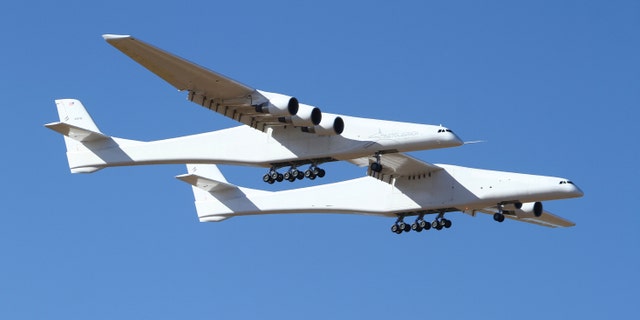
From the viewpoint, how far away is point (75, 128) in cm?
7025

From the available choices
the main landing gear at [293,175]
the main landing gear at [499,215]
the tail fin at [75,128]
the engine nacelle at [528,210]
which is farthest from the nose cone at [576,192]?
the tail fin at [75,128]

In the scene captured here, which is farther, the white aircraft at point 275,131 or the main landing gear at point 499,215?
the main landing gear at point 499,215

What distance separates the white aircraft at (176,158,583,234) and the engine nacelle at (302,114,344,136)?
5.33 metres

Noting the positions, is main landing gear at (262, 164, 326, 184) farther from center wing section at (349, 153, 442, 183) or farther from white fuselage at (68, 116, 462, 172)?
center wing section at (349, 153, 442, 183)

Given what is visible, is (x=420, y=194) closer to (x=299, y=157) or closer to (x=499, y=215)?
(x=499, y=215)

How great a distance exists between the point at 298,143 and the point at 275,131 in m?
1.10

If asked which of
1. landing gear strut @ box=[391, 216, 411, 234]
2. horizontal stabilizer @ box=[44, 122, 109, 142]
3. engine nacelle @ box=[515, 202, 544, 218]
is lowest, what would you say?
landing gear strut @ box=[391, 216, 411, 234]

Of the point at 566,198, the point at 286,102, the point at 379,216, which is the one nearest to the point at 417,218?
the point at 379,216

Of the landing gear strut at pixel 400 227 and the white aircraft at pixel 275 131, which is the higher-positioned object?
the white aircraft at pixel 275 131

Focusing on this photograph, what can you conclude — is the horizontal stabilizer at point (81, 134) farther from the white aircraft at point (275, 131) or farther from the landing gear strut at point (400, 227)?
the landing gear strut at point (400, 227)

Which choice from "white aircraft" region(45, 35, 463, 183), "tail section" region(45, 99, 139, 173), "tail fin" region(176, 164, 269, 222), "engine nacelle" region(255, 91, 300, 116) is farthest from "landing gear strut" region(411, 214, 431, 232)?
"tail section" region(45, 99, 139, 173)

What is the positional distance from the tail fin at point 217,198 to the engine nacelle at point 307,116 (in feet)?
37.8

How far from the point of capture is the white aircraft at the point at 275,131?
Answer: 205 ft

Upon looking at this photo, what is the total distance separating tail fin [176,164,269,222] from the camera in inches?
2936
